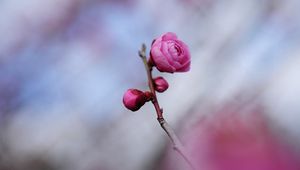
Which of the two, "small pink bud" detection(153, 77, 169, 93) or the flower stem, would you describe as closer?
the flower stem

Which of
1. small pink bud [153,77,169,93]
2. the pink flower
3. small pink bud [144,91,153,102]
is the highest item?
the pink flower

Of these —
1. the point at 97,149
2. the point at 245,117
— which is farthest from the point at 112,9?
the point at 245,117

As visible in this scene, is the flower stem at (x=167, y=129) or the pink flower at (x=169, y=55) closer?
the flower stem at (x=167, y=129)

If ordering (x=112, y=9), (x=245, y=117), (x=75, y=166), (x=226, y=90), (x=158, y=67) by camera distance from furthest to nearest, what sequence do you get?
(x=112, y=9) → (x=75, y=166) → (x=226, y=90) → (x=245, y=117) → (x=158, y=67)

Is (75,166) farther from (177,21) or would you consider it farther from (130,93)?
(130,93)
